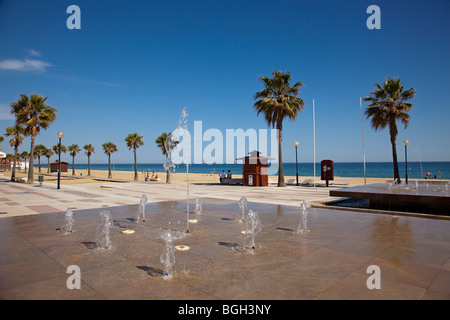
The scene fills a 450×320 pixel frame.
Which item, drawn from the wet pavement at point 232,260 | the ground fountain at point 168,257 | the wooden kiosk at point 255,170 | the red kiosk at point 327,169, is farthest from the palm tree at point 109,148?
the ground fountain at point 168,257

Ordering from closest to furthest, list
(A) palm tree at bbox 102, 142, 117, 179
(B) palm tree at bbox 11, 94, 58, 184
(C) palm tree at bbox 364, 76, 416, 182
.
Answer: (C) palm tree at bbox 364, 76, 416, 182, (B) palm tree at bbox 11, 94, 58, 184, (A) palm tree at bbox 102, 142, 117, 179

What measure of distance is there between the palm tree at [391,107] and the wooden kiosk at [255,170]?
10178mm

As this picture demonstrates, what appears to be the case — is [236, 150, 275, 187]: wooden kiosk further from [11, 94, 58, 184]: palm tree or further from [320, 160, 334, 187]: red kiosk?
[11, 94, 58, 184]: palm tree

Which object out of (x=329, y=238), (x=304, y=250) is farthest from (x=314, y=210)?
(x=304, y=250)

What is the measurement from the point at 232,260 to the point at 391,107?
2255 centimetres

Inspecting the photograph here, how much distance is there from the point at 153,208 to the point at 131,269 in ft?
23.3

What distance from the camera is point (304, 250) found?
5.72 meters

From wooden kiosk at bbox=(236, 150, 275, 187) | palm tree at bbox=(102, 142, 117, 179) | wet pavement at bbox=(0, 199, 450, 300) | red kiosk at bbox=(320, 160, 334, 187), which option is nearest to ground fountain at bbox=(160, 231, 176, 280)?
wet pavement at bbox=(0, 199, 450, 300)

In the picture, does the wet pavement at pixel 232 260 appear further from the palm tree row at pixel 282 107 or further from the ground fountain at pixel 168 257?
the palm tree row at pixel 282 107

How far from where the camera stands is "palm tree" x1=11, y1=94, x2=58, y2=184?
26.7m

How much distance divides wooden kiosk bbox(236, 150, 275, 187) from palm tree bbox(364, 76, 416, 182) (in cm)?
1018

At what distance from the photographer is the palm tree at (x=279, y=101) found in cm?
2378

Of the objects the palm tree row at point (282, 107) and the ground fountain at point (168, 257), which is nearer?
the ground fountain at point (168, 257)
